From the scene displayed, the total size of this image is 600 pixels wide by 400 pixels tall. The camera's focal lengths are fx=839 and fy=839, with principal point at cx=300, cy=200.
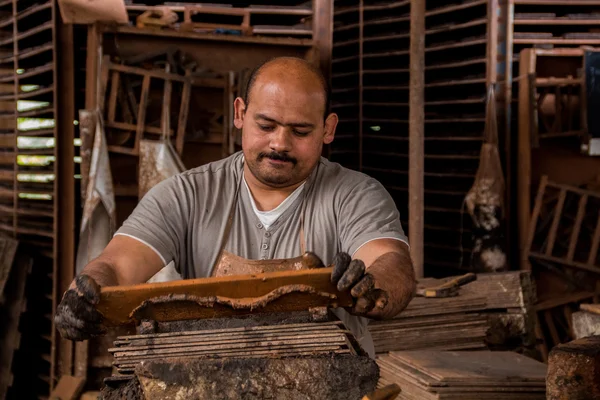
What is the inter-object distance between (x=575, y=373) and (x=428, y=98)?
566 cm

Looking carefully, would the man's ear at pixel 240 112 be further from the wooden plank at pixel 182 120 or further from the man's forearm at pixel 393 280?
the wooden plank at pixel 182 120

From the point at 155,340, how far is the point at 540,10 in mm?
6826

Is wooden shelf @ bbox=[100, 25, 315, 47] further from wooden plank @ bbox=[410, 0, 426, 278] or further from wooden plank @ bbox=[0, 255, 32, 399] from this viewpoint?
wooden plank @ bbox=[0, 255, 32, 399]

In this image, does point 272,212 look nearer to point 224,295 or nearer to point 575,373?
point 224,295

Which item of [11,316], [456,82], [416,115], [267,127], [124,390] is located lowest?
[11,316]

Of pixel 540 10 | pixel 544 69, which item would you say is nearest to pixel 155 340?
pixel 544 69

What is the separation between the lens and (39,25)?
6738 millimetres

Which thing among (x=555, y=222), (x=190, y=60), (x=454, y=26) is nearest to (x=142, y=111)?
(x=190, y=60)

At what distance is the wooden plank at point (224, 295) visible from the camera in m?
2.24

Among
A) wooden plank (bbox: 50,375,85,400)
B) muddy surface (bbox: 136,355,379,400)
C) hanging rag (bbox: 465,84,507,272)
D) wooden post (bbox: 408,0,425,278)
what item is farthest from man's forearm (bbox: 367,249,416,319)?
hanging rag (bbox: 465,84,507,272)

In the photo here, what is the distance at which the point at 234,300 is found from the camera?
227 centimetres

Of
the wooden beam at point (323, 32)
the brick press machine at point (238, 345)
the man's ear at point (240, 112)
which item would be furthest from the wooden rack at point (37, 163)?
the brick press machine at point (238, 345)

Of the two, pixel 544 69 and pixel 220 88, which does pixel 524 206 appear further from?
pixel 220 88

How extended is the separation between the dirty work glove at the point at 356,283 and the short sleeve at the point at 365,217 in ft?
1.78
